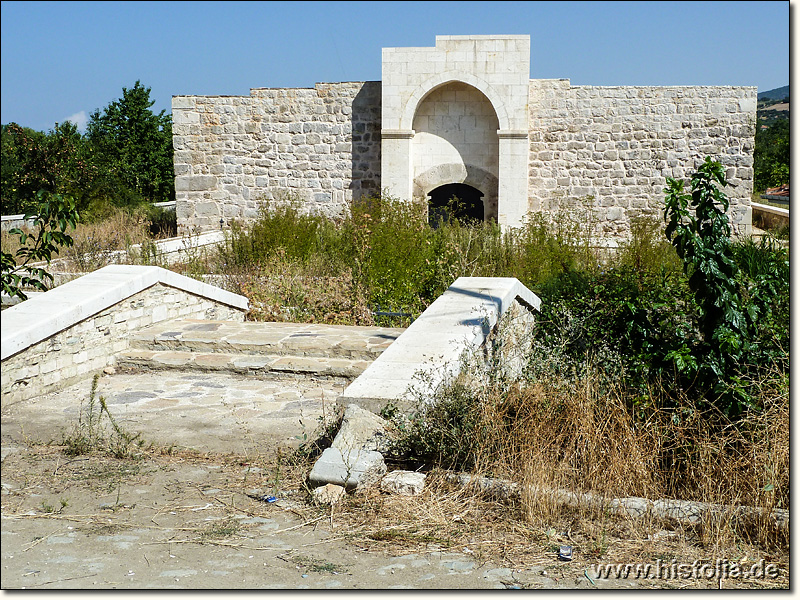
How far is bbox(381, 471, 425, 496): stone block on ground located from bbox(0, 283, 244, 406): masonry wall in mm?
3129

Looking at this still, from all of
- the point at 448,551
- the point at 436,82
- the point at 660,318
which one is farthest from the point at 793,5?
the point at 436,82

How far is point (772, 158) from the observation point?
28.7 meters

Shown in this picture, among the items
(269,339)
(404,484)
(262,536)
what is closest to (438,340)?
(404,484)

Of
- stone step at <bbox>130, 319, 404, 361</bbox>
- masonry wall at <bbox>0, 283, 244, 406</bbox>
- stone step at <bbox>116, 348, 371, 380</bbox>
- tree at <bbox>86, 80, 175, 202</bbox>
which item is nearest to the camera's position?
masonry wall at <bbox>0, 283, 244, 406</bbox>

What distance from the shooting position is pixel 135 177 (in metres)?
28.6

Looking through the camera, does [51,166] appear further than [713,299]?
Yes

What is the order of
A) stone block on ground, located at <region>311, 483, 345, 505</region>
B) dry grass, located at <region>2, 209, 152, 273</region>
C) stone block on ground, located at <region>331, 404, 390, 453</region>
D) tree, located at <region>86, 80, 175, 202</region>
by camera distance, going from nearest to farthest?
stone block on ground, located at <region>311, 483, 345, 505</region>
stone block on ground, located at <region>331, 404, 390, 453</region>
dry grass, located at <region>2, 209, 152, 273</region>
tree, located at <region>86, 80, 175, 202</region>

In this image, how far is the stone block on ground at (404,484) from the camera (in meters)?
3.80

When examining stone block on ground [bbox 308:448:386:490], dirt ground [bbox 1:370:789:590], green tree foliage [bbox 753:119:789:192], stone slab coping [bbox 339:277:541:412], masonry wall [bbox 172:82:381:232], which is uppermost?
green tree foliage [bbox 753:119:789:192]

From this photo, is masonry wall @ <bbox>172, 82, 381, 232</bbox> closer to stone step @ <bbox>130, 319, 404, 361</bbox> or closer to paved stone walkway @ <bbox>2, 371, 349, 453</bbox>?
stone step @ <bbox>130, 319, 404, 361</bbox>

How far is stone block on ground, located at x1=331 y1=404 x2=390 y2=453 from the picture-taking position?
4109 millimetres

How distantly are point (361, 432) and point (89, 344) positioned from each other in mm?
3270

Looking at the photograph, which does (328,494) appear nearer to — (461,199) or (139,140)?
(461,199)

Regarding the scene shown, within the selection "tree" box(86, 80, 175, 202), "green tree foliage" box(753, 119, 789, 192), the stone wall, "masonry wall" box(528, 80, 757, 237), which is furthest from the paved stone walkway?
"tree" box(86, 80, 175, 202)
